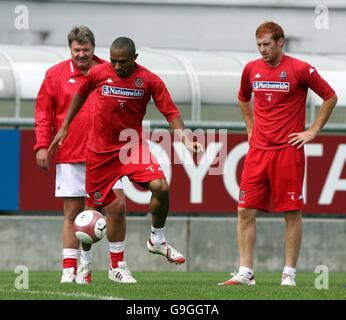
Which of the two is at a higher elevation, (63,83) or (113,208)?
(63,83)

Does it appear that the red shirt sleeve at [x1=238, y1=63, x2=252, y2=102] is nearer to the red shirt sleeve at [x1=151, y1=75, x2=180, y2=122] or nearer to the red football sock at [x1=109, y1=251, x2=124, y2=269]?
the red shirt sleeve at [x1=151, y1=75, x2=180, y2=122]

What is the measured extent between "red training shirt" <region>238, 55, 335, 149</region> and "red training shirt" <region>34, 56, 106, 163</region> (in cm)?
145

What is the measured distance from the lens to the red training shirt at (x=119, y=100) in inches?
493

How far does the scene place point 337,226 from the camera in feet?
61.9

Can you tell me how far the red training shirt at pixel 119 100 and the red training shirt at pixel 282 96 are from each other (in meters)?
0.73

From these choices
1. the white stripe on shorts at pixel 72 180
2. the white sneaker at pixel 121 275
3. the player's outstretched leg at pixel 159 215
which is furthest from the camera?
the white stripe on shorts at pixel 72 180

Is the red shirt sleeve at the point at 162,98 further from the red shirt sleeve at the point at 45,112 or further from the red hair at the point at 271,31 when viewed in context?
the red shirt sleeve at the point at 45,112

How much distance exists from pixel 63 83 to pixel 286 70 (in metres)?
1.96

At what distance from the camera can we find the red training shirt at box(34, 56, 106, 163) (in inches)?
517

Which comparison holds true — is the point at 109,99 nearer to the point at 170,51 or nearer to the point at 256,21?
the point at 170,51

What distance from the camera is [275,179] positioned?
12758 mm

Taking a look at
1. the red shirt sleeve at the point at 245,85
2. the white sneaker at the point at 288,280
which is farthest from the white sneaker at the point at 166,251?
the red shirt sleeve at the point at 245,85
